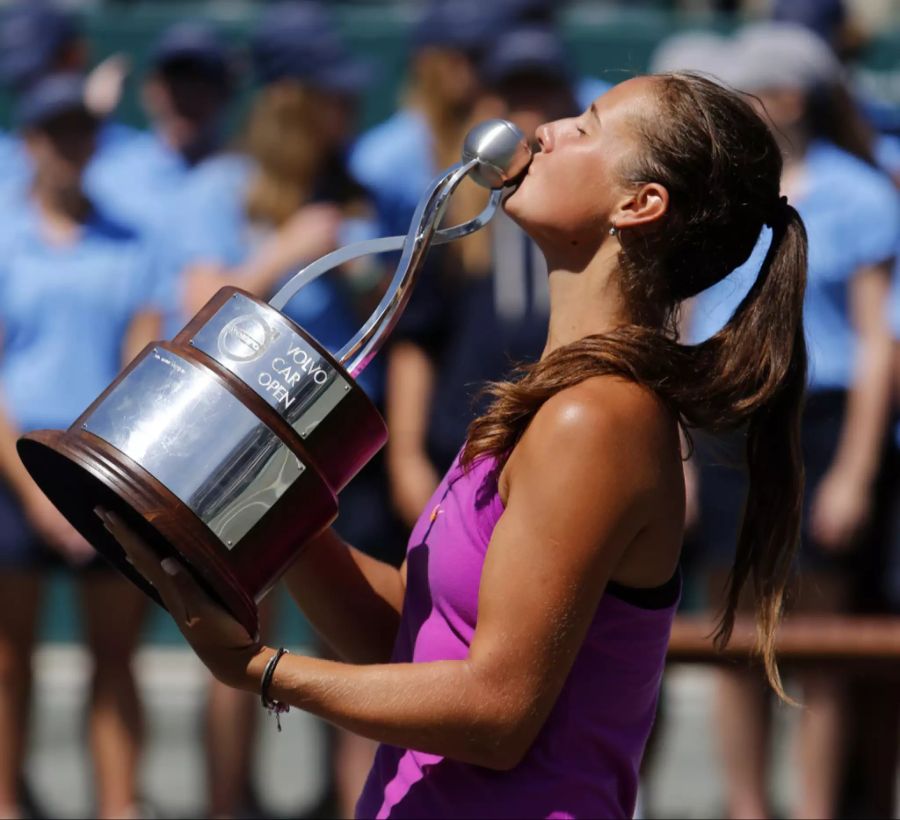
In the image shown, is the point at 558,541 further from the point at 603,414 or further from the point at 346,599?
the point at 346,599

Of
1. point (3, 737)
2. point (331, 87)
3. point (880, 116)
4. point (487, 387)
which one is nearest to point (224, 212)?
point (331, 87)

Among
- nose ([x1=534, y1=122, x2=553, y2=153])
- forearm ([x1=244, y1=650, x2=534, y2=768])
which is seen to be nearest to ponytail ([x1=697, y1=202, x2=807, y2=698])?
nose ([x1=534, y1=122, x2=553, y2=153])

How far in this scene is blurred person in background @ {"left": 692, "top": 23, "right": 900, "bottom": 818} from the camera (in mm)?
3830

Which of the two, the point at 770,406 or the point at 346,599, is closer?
the point at 770,406

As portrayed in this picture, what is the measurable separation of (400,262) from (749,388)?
406mm

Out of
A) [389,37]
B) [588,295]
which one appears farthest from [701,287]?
[389,37]

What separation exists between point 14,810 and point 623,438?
285cm

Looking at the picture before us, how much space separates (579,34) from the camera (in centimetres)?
505

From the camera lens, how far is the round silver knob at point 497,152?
1.83 meters

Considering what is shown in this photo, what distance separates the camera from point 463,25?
14.1 feet

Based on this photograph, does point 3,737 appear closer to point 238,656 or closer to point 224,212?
point 224,212

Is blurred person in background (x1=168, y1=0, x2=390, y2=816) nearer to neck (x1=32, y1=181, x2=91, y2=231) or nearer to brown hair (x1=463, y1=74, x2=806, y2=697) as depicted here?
neck (x1=32, y1=181, x2=91, y2=231)

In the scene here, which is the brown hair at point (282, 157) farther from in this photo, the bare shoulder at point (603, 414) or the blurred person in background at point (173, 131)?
the bare shoulder at point (603, 414)

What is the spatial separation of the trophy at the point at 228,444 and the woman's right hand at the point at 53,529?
7.53 ft
